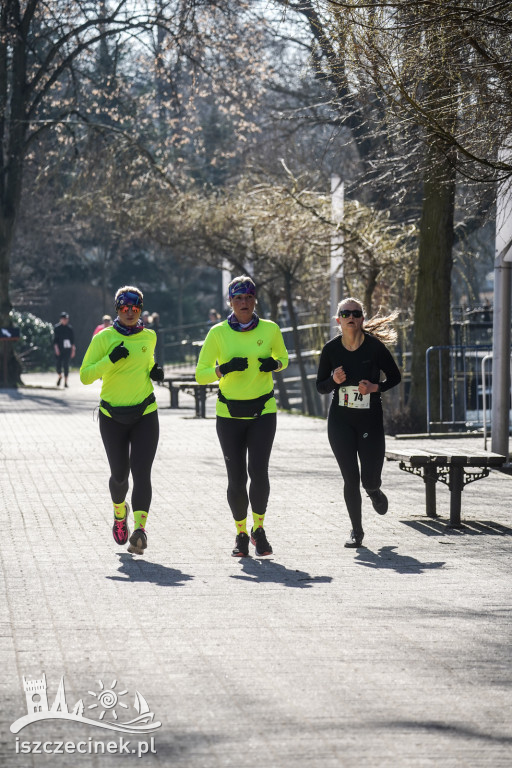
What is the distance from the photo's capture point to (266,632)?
20.8 feet

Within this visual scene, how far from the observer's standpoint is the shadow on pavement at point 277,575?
7.67 meters

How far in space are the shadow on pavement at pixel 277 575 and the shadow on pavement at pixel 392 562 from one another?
0.53 meters

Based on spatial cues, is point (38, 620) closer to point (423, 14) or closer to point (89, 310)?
point (423, 14)

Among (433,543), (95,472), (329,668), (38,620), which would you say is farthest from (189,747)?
(95,472)

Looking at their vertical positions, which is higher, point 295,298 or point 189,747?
point 295,298

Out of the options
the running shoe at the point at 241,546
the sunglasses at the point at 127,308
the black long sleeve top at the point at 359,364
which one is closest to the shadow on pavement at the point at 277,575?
the running shoe at the point at 241,546

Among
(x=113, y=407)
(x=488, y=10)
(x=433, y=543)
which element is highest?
(x=488, y=10)

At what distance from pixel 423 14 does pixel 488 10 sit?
0.45m

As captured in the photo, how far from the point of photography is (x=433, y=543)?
30.1ft

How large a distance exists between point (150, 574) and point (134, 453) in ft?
3.52

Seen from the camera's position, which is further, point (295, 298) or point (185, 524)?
point (295, 298)

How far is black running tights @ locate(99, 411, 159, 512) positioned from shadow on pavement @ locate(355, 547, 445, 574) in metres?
1.44

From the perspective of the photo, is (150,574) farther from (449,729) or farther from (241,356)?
(449,729)

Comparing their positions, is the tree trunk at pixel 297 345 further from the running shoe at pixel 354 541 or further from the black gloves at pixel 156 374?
the black gloves at pixel 156 374
